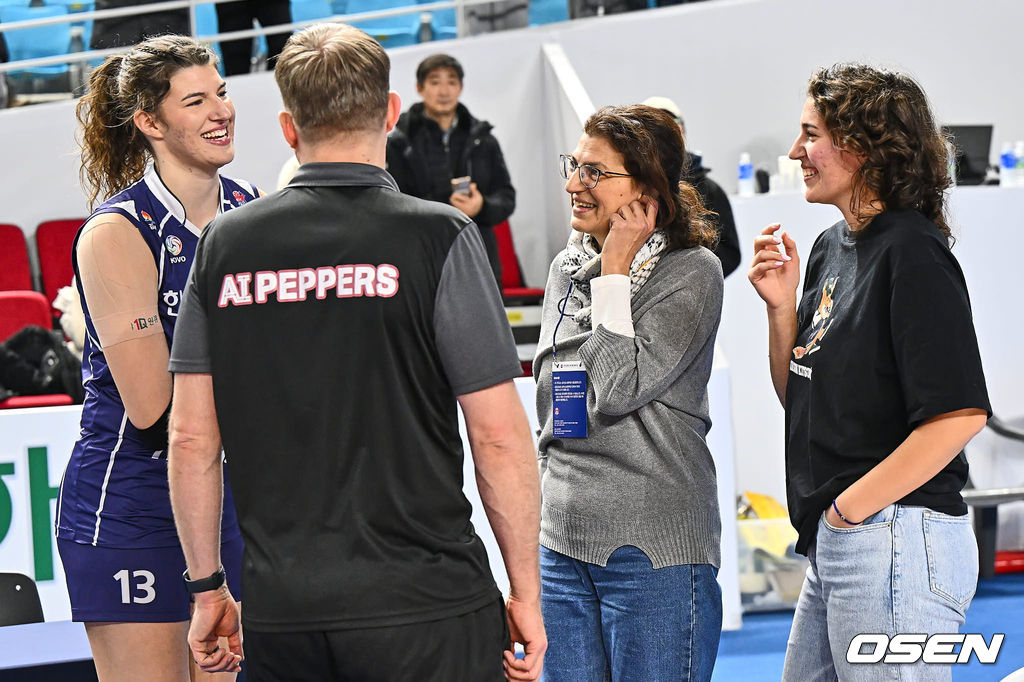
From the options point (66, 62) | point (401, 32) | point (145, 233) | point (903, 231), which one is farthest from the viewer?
point (401, 32)

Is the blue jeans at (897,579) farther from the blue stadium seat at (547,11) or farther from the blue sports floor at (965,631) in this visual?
the blue stadium seat at (547,11)

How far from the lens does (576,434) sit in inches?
79.1

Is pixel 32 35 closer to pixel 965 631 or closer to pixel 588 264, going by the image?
pixel 588 264

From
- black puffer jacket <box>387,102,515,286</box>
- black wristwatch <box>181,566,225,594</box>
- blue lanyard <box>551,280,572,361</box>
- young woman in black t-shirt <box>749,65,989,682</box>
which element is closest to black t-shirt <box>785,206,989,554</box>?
young woman in black t-shirt <box>749,65,989,682</box>

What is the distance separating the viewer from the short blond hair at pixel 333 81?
58.1 inches

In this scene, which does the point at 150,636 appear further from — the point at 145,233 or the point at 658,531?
the point at 658,531

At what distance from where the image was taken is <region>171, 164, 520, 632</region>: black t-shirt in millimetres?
1449

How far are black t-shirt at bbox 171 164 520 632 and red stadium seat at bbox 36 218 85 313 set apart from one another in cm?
494

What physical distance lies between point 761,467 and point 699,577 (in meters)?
3.35

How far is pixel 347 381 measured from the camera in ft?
4.76

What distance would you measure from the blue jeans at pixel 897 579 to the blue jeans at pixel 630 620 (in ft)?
0.75

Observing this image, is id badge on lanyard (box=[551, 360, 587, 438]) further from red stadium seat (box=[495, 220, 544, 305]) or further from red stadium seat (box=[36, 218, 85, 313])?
red stadium seat (box=[36, 218, 85, 313])

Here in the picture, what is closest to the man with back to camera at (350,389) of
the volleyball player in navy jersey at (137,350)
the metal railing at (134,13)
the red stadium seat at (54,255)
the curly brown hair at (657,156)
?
the volleyball player in navy jersey at (137,350)

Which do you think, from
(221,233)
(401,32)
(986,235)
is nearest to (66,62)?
(401,32)
